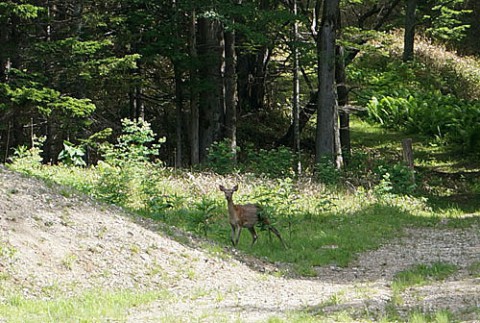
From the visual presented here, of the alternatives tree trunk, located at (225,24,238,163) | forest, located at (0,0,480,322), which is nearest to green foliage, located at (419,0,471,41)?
forest, located at (0,0,480,322)

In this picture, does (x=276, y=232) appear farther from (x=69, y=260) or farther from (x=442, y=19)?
(x=442, y=19)

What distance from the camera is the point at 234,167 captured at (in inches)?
770

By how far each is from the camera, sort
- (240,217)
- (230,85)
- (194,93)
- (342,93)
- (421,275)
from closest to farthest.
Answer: (421,275)
(240,217)
(230,85)
(194,93)
(342,93)

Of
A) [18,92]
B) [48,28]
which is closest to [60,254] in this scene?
[18,92]

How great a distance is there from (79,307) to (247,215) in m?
4.95

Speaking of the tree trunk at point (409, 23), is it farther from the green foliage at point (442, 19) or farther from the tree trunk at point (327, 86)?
the tree trunk at point (327, 86)

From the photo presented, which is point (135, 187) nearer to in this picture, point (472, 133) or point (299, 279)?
point (299, 279)

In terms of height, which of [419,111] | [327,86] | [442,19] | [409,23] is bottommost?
[419,111]

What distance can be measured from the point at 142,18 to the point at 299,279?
14136mm

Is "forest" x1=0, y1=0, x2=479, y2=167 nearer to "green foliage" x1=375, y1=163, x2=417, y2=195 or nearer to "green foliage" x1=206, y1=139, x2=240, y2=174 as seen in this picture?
"green foliage" x1=206, y1=139, x2=240, y2=174

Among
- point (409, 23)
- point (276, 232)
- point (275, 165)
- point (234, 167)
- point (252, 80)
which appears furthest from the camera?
point (409, 23)

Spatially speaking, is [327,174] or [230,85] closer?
[327,174]

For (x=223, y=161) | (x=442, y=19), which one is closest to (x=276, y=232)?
(x=223, y=161)

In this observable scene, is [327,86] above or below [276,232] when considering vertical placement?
above
